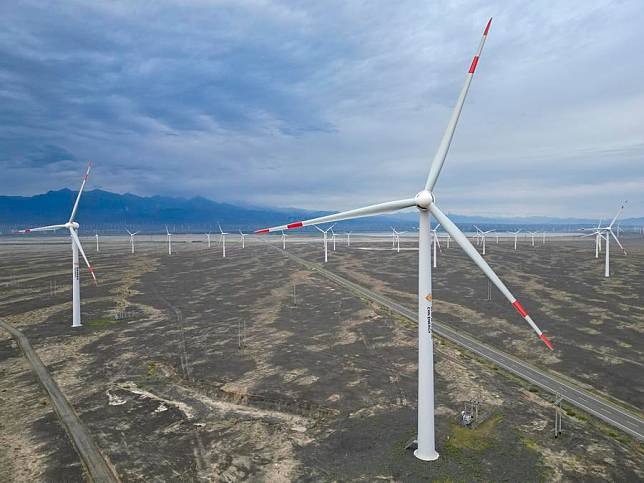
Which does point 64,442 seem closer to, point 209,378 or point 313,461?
point 209,378

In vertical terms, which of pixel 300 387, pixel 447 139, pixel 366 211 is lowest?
pixel 300 387

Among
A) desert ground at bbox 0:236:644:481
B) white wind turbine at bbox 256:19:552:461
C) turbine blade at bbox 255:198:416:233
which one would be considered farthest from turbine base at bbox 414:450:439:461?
turbine blade at bbox 255:198:416:233

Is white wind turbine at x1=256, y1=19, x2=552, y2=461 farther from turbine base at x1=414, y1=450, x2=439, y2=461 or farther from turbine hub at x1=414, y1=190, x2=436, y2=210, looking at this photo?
turbine base at x1=414, y1=450, x2=439, y2=461

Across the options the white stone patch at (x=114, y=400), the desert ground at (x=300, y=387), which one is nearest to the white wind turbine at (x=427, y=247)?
the desert ground at (x=300, y=387)

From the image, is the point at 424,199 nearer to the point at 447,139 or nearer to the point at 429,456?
the point at 447,139

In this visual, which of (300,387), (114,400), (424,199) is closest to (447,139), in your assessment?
(424,199)
